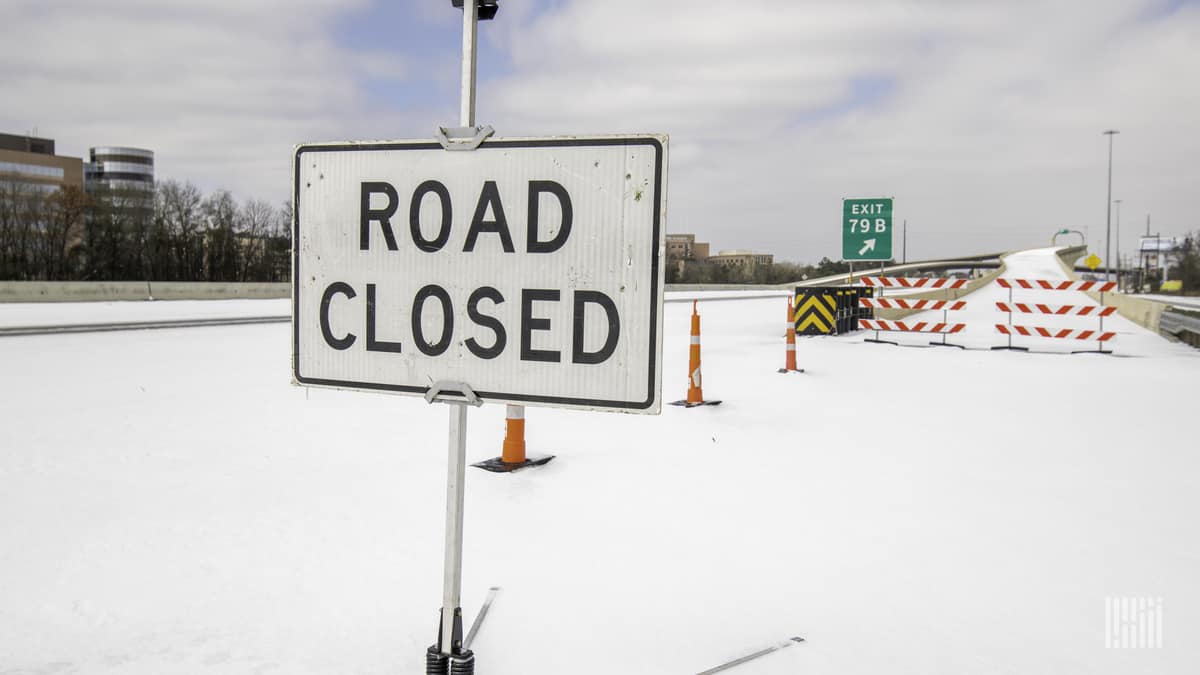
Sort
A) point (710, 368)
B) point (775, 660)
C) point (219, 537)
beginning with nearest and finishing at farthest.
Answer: point (775, 660), point (219, 537), point (710, 368)

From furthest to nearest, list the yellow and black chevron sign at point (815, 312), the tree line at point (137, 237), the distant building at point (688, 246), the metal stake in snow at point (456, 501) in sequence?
the distant building at point (688, 246)
the tree line at point (137, 237)
the yellow and black chevron sign at point (815, 312)
the metal stake in snow at point (456, 501)

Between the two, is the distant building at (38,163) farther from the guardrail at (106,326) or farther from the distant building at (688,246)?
the guardrail at (106,326)

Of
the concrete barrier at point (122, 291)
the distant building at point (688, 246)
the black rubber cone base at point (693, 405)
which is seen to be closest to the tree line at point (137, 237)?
the concrete barrier at point (122, 291)

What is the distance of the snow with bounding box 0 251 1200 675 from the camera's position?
338 centimetres

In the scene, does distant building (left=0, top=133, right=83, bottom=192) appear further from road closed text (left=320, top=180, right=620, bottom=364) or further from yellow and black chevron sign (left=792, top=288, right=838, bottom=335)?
road closed text (left=320, top=180, right=620, bottom=364)

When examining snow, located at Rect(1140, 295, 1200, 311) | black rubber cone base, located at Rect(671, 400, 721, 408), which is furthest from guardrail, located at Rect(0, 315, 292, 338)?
snow, located at Rect(1140, 295, 1200, 311)

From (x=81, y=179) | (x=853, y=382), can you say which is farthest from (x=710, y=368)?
(x=81, y=179)

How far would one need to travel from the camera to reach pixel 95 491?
219 inches

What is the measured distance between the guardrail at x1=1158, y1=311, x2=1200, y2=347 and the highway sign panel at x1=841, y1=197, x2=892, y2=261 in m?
7.25

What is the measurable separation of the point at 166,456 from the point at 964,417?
7.88 m

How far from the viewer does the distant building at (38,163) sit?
113438mm

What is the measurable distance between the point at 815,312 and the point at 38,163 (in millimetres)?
130526

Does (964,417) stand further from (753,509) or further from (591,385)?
(591,385)

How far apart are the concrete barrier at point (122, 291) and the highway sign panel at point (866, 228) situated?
2626cm
